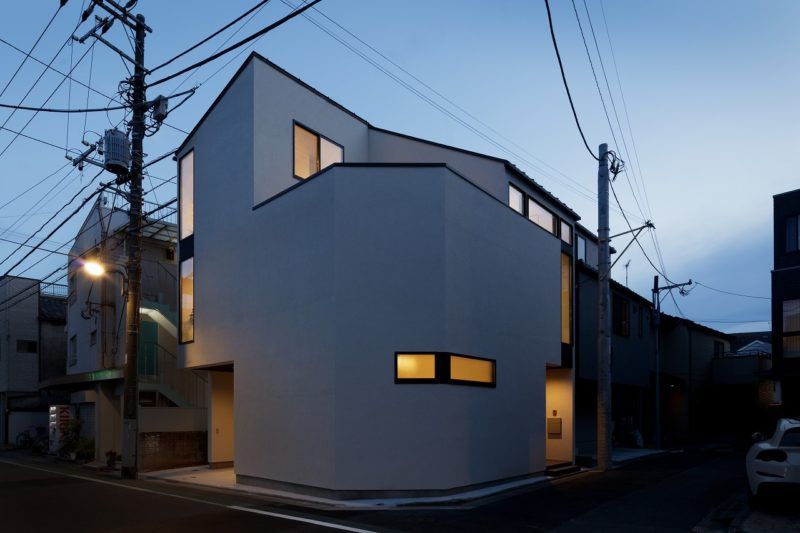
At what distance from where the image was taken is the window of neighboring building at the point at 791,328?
26.6 metres

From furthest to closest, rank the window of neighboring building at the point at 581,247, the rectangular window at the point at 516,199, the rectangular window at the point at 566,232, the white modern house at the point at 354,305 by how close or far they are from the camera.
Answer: the window of neighboring building at the point at 581,247
the rectangular window at the point at 566,232
the rectangular window at the point at 516,199
the white modern house at the point at 354,305

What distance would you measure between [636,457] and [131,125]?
2158 cm

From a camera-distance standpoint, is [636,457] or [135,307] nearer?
[135,307]

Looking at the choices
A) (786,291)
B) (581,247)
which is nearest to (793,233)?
(786,291)

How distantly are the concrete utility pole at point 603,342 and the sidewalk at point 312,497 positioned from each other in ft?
9.67

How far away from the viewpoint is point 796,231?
88.9 feet

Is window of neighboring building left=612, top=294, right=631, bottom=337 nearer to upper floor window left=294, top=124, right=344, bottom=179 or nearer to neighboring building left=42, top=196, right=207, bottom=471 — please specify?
upper floor window left=294, top=124, right=344, bottom=179

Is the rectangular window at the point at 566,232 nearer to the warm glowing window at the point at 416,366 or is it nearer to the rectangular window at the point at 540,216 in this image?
the rectangular window at the point at 540,216

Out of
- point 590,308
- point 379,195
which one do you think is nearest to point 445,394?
point 379,195

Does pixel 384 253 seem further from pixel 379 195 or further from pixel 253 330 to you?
pixel 253 330

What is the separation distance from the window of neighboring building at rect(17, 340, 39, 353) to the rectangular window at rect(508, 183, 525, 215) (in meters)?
33.0

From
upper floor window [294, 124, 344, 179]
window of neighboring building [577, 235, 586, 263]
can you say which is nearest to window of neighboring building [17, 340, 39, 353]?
upper floor window [294, 124, 344, 179]

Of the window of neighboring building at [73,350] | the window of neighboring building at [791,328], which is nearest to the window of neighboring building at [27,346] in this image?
the window of neighboring building at [73,350]

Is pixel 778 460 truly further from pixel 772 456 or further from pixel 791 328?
pixel 791 328
